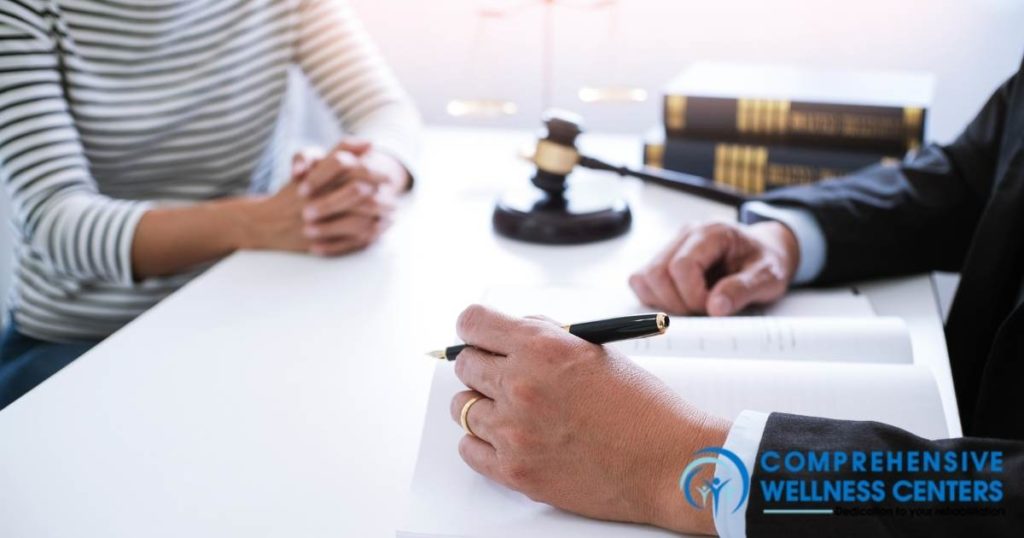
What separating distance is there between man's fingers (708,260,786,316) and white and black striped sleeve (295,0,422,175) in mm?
653

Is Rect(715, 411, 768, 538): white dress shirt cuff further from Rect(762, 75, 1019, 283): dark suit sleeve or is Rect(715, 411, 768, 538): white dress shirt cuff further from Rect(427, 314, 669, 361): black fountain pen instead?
Rect(762, 75, 1019, 283): dark suit sleeve

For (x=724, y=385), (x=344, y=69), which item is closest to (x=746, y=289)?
(x=724, y=385)

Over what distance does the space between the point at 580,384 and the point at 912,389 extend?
239 millimetres

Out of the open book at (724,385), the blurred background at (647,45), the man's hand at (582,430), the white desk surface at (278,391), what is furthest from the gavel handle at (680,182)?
the man's hand at (582,430)

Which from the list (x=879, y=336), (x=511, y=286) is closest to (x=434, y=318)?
(x=511, y=286)

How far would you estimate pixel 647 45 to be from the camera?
173cm

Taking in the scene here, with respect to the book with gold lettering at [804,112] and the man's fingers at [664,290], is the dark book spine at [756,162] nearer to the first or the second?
the book with gold lettering at [804,112]

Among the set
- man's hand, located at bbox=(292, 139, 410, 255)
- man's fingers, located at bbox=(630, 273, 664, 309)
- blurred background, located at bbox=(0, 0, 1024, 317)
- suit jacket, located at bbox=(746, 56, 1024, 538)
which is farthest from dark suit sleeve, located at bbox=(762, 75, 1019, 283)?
blurred background, located at bbox=(0, 0, 1024, 317)

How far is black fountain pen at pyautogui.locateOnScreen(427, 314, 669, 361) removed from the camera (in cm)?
64

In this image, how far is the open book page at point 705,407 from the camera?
60 centimetres

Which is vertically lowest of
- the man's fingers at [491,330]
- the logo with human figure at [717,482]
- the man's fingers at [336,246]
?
the man's fingers at [336,246]

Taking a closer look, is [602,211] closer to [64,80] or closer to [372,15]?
[64,80]

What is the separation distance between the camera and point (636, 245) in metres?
1.14

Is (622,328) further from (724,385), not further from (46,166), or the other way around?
(46,166)
